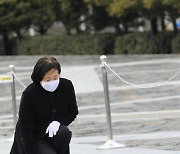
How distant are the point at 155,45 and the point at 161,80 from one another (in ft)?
38.8

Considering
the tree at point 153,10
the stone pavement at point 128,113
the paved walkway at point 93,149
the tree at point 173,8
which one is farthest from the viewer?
the tree at point 153,10

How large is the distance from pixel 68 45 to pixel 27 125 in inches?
1120

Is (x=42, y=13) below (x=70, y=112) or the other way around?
the other way around

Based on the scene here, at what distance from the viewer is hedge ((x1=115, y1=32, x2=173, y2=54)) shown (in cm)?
2877

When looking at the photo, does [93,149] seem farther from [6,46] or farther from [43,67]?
[6,46]

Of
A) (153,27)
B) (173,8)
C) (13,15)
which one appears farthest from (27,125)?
(13,15)

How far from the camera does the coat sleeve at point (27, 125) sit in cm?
496

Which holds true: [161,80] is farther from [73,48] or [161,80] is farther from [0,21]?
[0,21]

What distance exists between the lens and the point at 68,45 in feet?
109

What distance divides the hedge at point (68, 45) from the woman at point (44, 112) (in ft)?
86.5

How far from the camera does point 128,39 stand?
2991cm

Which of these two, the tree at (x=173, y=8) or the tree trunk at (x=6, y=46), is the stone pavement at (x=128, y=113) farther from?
the tree trunk at (x=6, y=46)

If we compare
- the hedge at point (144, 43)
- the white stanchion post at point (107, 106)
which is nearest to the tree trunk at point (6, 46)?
the hedge at point (144, 43)

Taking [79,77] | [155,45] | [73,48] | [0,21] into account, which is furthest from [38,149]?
[0,21]
